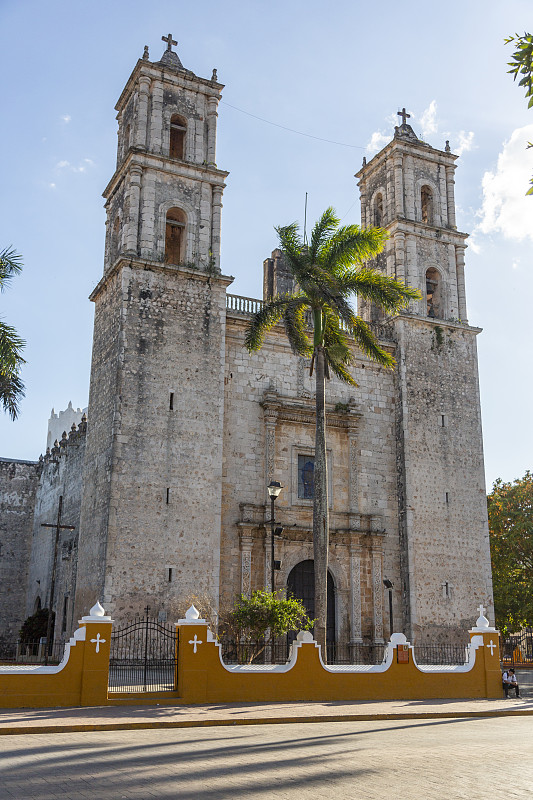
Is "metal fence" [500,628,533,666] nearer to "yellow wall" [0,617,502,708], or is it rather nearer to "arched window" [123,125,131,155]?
"yellow wall" [0,617,502,708]

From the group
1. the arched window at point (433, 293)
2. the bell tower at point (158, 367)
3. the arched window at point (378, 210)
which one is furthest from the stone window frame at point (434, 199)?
the bell tower at point (158, 367)

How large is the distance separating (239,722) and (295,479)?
36.3ft

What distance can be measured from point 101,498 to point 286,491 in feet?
17.3

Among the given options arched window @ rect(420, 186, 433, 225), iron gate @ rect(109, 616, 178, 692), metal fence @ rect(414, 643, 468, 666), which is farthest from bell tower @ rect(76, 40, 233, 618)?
arched window @ rect(420, 186, 433, 225)

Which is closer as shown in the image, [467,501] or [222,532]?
[222,532]

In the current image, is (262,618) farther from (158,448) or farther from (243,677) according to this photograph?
(158,448)

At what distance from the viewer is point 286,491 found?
22656 millimetres

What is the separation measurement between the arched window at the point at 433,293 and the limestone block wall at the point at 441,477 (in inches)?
46.9

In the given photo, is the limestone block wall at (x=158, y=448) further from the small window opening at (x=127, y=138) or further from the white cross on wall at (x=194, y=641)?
the white cross on wall at (x=194, y=641)

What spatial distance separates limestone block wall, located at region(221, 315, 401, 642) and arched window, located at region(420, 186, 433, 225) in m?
7.35

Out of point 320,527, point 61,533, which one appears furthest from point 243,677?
point 61,533

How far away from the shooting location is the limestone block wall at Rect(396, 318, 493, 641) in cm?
2359

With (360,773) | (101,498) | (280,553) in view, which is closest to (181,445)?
(101,498)

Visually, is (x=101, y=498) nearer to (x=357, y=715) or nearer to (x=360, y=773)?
(x=357, y=715)
